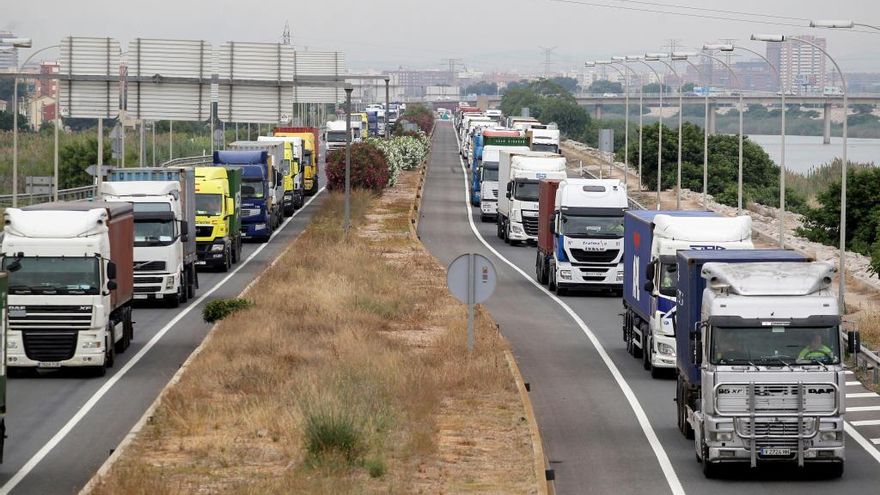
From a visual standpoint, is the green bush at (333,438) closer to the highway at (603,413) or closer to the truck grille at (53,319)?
the highway at (603,413)

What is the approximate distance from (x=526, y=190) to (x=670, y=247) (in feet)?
107

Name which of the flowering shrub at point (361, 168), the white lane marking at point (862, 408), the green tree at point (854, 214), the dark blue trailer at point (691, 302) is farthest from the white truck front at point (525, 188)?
the dark blue trailer at point (691, 302)

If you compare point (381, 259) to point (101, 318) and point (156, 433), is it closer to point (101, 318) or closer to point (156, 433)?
point (101, 318)

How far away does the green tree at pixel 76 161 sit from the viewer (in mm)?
103750

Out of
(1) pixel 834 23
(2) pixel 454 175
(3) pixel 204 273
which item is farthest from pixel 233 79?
(2) pixel 454 175

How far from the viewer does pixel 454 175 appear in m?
116

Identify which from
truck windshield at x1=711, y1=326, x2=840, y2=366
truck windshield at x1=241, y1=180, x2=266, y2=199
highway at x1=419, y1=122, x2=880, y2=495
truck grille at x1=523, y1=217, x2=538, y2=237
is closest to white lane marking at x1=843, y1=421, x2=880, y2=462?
highway at x1=419, y1=122, x2=880, y2=495

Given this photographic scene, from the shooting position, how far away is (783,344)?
19.0m

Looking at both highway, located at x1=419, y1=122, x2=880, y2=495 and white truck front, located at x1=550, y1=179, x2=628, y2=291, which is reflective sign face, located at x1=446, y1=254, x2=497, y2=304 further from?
white truck front, located at x1=550, y1=179, x2=628, y2=291

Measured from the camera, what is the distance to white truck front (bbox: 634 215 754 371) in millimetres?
27500

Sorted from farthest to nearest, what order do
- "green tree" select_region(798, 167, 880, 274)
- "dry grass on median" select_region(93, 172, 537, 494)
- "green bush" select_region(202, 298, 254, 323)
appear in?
"green tree" select_region(798, 167, 880, 274) < "green bush" select_region(202, 298, 254, 323) < "dry grass on median" select_region(93, 172, 537, 494)

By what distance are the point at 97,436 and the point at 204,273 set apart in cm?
2900

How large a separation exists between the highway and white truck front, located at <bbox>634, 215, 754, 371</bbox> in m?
0.70

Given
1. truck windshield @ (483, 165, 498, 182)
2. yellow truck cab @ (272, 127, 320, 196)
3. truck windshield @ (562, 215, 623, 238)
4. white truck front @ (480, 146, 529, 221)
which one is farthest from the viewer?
yellow truck cab @ (272, 127, 320, 196)
